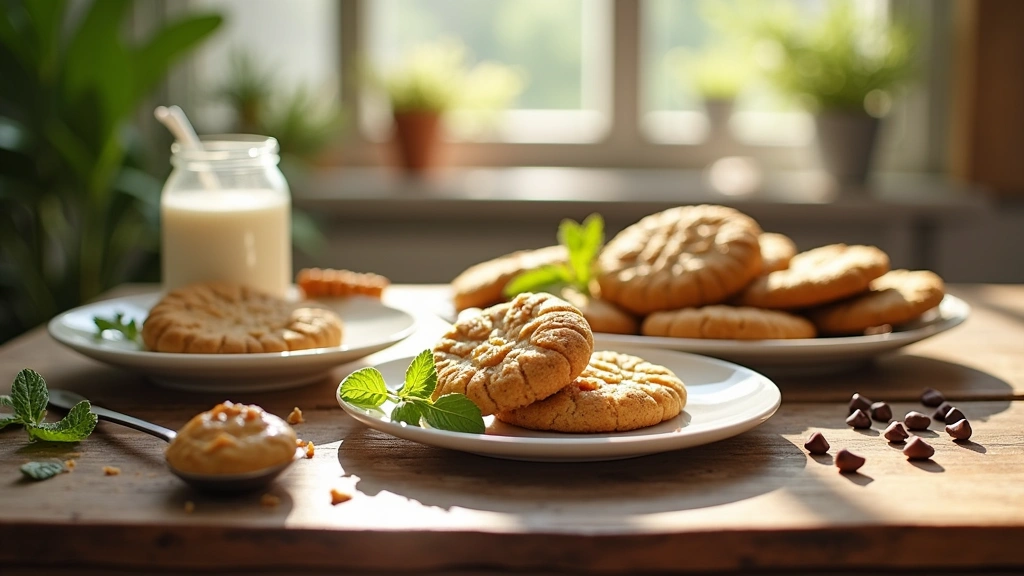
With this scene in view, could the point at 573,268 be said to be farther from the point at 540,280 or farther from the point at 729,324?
the point at 729,324

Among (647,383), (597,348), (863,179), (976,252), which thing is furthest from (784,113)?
(647,383)

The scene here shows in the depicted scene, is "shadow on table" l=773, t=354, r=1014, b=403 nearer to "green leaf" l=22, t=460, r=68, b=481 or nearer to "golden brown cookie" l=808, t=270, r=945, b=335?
"golden brown cookie" l=808, t=270, r=945, b=335

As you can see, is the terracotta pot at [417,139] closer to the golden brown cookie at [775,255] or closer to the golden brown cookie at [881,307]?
the golden brown cookie at [775,255]

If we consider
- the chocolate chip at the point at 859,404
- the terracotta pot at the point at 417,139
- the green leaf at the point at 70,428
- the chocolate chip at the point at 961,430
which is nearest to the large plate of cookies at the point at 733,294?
the chocolate chip at the point at 859,404

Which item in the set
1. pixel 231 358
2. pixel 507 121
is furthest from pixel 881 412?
pixel 507 121

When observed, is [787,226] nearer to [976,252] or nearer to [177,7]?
[976,252]

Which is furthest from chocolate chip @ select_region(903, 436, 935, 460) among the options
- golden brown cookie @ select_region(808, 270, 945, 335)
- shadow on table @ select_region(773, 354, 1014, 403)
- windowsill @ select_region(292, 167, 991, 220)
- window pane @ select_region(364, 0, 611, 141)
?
window pane @ select_region(364, 0, 611, 141)
